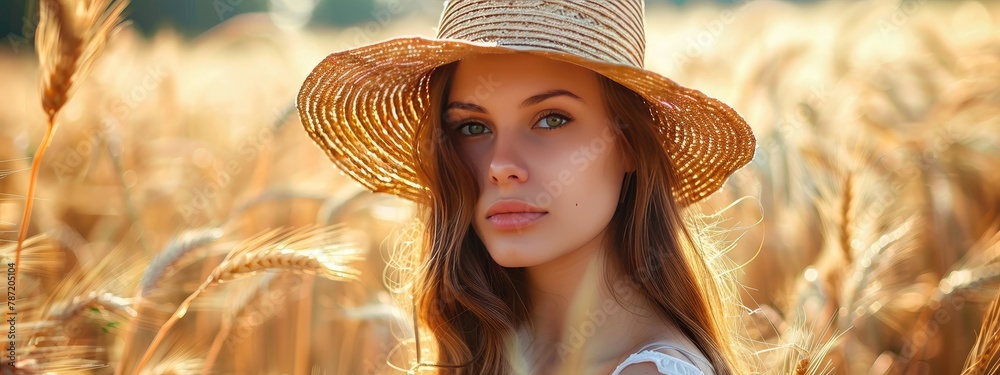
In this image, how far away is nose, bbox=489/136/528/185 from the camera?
157 centimetres

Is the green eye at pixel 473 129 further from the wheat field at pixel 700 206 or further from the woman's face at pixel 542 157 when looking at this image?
the wheat field at pixel 700 206

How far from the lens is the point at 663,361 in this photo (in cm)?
144

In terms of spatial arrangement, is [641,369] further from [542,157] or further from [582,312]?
[542,157]

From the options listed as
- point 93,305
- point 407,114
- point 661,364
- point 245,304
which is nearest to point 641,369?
point 661,364

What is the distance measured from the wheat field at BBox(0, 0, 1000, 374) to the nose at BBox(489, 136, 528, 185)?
37cm

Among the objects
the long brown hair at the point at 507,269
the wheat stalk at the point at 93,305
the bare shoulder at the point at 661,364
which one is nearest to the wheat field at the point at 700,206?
the wheat stalk at the point at 93,305

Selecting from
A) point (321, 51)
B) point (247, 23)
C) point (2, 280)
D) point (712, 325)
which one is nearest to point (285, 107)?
point (247, 23)

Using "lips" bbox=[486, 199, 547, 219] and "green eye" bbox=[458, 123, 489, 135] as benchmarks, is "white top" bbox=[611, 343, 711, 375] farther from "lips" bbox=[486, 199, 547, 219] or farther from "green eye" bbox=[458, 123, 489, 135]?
"green eye" bbox=[458, 123, 489, 135]

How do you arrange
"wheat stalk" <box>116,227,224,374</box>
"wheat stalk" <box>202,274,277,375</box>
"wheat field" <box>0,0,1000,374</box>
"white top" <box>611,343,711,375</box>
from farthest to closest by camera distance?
"wheat field" <box>0,0,1000,374</box>
"wheat stalk" <box>202,274,277,375</box>
"wheat stalk" <box>116,227,224,374</box>
"white top" <box>611,343,711,375</box>

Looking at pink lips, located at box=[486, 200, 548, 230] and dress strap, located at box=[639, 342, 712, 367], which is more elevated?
pink lips, located at box=[486, 200, 548, 230]

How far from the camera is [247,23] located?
323 cm

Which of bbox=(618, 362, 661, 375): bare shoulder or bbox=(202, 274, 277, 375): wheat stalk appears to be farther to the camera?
bbox=(202, 274, 277, 375): wheat stalk

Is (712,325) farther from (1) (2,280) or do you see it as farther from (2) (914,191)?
(2) (914,191)

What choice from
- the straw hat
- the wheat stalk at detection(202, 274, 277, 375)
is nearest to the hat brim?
the straw hat
